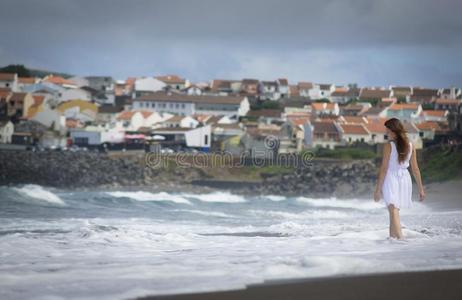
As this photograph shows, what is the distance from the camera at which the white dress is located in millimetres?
5398

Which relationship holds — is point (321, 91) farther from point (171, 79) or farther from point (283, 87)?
point (171, 79)

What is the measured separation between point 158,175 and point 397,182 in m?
22.7

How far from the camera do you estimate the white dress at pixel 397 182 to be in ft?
17.7

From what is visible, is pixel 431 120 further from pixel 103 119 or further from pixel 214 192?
pixel 103 119

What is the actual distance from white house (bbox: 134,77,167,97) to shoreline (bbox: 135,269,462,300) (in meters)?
38.1

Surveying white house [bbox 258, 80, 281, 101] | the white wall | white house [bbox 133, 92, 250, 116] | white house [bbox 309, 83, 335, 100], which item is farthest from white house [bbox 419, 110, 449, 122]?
white house [bbox 258, 80, 281, 101]

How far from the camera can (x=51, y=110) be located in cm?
3288

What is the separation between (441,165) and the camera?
73.5 ft

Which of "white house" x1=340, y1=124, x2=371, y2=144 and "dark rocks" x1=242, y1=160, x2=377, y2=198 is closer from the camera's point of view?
"dark rocks" x1=242, y1=160, x2=377, y2=198

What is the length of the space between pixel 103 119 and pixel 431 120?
14.4m

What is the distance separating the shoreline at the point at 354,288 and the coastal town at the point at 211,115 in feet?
74.5

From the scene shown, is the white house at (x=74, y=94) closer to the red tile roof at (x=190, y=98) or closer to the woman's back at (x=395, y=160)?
the red tile roof at (x=190, y=98)

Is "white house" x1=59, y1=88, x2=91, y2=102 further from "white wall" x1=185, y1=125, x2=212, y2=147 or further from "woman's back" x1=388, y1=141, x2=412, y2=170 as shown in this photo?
"woman's back" x1=388, y1=141, x2=412, y2=170

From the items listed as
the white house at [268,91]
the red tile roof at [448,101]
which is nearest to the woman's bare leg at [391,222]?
the red tile roof at [448,101]
